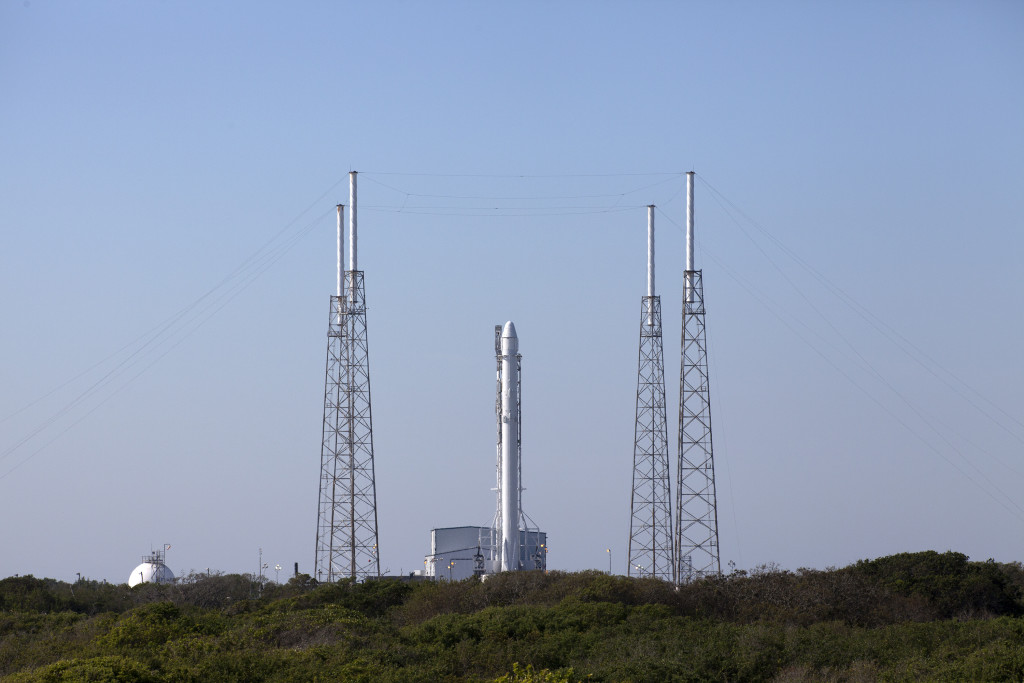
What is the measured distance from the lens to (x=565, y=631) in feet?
102

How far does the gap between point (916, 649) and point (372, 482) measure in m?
22.3

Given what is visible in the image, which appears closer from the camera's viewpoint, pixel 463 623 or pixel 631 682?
pixel 631 682

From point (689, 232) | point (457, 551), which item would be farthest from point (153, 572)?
point (689, 232)

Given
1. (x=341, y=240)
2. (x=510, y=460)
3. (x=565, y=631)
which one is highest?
(x=341, y=240)

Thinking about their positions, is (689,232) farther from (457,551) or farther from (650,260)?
(457,551)

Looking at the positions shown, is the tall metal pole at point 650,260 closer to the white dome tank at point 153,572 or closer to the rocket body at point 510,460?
the rocket body at point 510,460

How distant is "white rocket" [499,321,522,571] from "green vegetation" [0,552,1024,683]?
629 cm

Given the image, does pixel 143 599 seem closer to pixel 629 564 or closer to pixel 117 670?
pixel 629 564

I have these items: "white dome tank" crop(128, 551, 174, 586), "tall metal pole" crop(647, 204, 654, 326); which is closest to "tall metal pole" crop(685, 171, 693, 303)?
"tall metal pole" crop(647, 204, 654, 326)

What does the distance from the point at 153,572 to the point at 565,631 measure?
3155cm

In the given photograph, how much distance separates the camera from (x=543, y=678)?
21031 millimetres

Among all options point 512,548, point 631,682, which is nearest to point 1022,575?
point 512,548

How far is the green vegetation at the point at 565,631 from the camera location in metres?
23.8

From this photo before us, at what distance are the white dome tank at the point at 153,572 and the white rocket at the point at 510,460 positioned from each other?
58.1ft
